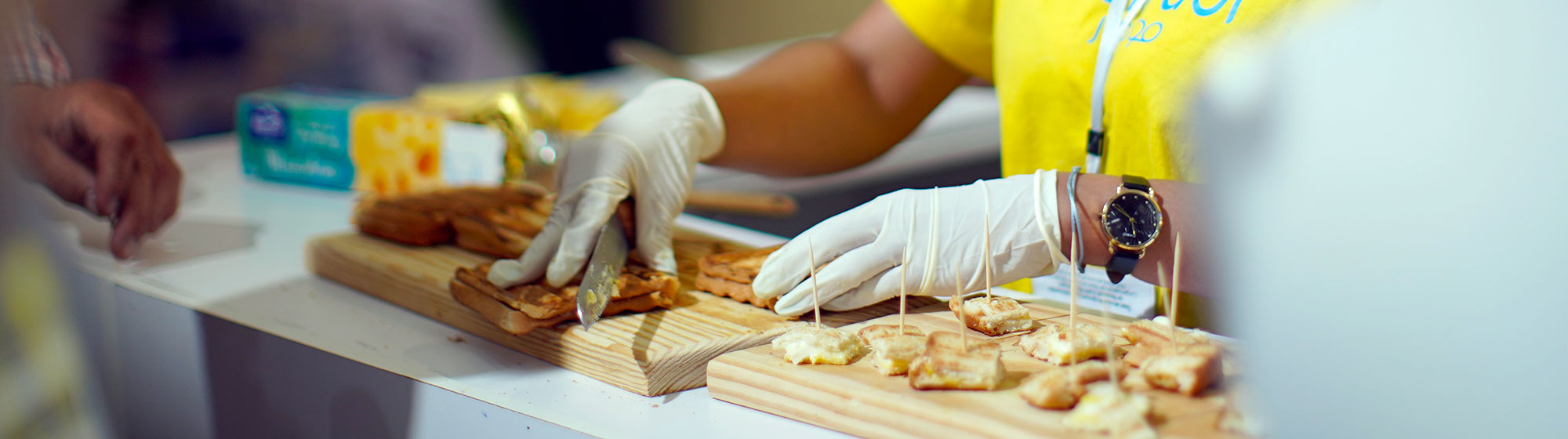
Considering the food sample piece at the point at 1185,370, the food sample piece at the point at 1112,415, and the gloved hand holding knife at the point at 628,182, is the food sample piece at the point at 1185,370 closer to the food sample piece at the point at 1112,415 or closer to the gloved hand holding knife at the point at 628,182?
the food sample piece at the point at 1112,415

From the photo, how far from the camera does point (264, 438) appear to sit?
1.17 metres

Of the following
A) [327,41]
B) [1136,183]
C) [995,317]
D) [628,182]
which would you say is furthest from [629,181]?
[327,41]

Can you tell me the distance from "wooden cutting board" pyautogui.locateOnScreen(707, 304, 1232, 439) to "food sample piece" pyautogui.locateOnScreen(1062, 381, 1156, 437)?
10 mm

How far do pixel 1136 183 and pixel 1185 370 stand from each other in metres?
0.34

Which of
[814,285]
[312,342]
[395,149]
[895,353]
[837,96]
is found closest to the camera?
[895,353]

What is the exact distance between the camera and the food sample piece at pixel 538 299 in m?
1.05

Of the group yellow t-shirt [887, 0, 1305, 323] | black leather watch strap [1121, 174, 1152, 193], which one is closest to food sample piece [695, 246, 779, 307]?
black leather watch strap [1121, 174, 1152, 193]

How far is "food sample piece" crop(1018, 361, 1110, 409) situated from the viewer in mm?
782

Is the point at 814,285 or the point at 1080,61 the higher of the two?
the point at 1080,61

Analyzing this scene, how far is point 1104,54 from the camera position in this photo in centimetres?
135

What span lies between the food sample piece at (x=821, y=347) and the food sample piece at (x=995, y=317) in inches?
5.8

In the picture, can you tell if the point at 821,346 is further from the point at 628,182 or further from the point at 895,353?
the point at 628,182

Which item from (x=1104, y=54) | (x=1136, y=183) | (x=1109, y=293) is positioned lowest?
(x=1109, y=293)

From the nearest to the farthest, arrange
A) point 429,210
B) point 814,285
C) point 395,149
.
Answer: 1. point 814,285
2. point 429,210
3. point 395,149
